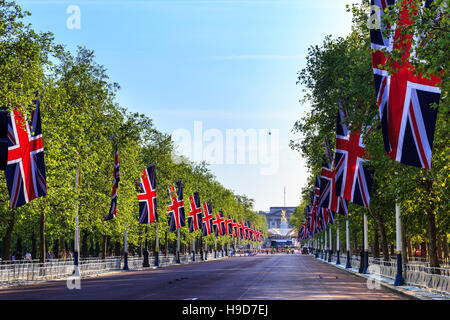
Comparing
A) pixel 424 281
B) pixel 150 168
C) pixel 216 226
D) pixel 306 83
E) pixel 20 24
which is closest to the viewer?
pixel 424 281

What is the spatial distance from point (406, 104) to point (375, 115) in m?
12.0

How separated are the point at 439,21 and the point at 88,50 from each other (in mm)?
40527

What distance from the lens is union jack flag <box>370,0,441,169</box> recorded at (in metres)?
18.7

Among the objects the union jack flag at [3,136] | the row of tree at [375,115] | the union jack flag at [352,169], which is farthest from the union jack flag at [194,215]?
the union jack flag at [3,136]

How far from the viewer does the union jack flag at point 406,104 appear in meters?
18.7

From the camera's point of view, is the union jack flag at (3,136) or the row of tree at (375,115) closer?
the union jack flag at (3,136)

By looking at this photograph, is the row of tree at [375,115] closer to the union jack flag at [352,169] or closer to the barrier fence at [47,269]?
the union jack flag at [352,169]

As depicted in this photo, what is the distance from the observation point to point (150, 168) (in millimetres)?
54938

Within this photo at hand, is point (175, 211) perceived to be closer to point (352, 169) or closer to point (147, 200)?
point (147, 200)

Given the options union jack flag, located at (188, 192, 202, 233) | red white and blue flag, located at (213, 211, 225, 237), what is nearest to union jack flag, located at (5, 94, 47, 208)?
union jack flag, located at (188, 192, 202, 233)

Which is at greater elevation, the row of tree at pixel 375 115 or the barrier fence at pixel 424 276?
the row of tree at pixel 375 115

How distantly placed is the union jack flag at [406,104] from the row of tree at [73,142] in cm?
1932
